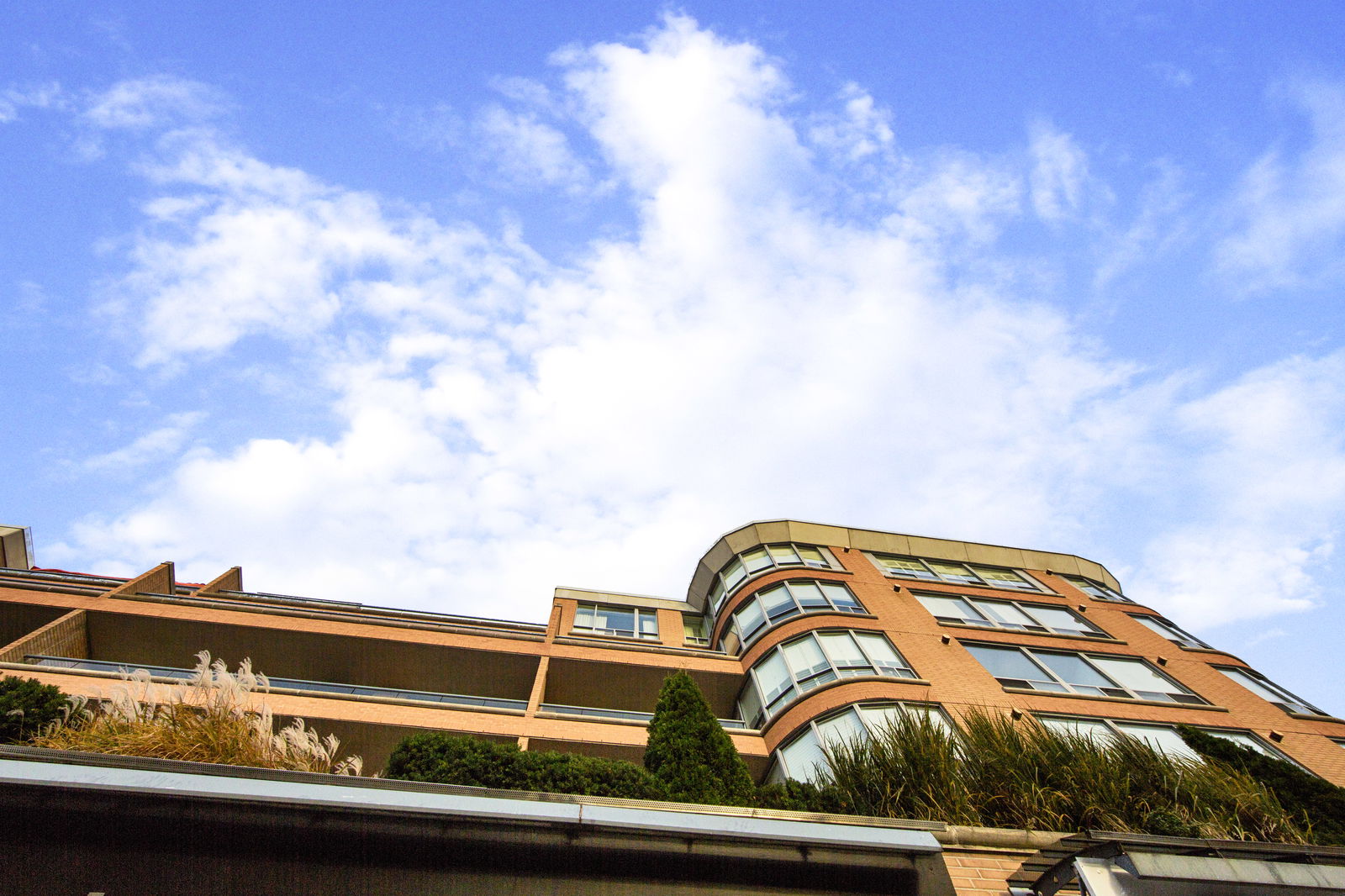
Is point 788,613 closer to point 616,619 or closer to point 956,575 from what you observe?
point 616,619

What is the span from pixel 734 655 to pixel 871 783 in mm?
15036

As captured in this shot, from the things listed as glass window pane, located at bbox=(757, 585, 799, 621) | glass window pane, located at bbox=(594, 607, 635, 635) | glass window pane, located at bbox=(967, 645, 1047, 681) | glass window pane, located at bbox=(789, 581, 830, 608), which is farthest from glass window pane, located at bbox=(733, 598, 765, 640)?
glass window pane, located at bbox=(967, 645, 1047, 681)

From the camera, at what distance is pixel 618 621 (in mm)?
29078

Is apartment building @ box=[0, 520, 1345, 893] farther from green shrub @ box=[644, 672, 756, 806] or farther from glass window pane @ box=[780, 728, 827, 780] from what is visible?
green shrub @ box=[644, 672, 756, 806]

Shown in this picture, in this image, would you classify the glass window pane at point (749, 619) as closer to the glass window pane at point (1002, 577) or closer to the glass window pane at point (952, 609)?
the glass window pane at point (952, 609)

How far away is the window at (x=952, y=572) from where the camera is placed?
2758cm

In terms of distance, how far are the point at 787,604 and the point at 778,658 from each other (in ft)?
7.99

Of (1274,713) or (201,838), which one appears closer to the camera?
(201,838)

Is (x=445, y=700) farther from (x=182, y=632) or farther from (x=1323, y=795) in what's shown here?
(x=1323, y=795)

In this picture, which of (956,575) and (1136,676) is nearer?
(1136,676)

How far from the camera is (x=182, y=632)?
20844 millimetres

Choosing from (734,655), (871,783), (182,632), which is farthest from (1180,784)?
(182,632)

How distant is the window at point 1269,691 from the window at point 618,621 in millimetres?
18800

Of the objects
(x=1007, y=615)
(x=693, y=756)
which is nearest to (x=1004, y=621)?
(x=1007, y=615)
